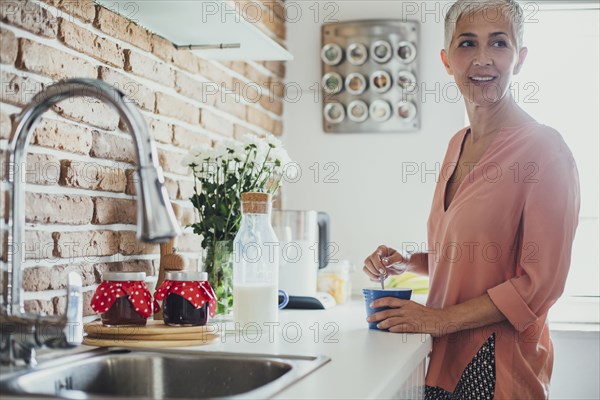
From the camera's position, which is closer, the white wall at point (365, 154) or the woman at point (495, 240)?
the woman at point (495, 240)

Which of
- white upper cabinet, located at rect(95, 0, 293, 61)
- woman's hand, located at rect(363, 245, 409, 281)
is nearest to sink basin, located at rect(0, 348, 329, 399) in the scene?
woman's hand, located at rect(363, 245, 409, 281)

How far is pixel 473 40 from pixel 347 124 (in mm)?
1153

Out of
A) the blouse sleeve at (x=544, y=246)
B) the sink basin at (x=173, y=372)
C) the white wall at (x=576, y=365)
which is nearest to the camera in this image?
the sink basin at (x=173, y=372)

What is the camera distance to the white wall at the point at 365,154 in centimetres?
289

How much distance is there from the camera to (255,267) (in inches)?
71.6

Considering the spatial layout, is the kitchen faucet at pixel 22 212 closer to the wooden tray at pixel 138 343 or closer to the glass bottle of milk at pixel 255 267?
the wooden tray at pixel 138 343

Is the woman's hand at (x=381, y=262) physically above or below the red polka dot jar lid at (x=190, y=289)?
above

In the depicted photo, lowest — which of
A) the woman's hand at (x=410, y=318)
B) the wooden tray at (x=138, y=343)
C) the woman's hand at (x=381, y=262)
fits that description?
the wooden tray at (x=138, y=343)

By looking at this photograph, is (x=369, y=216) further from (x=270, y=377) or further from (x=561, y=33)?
(x=270, y=377)

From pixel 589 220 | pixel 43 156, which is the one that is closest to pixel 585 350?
pixel 589 220

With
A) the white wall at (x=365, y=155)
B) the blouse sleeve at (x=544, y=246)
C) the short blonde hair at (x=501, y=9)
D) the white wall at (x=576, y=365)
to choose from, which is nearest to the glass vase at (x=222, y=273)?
the blouse sleeve at (x=544, y=246)

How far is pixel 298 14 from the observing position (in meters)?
3.01

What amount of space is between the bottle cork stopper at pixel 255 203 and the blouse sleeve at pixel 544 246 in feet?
1.63

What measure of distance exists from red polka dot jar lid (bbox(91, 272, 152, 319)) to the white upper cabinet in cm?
57
